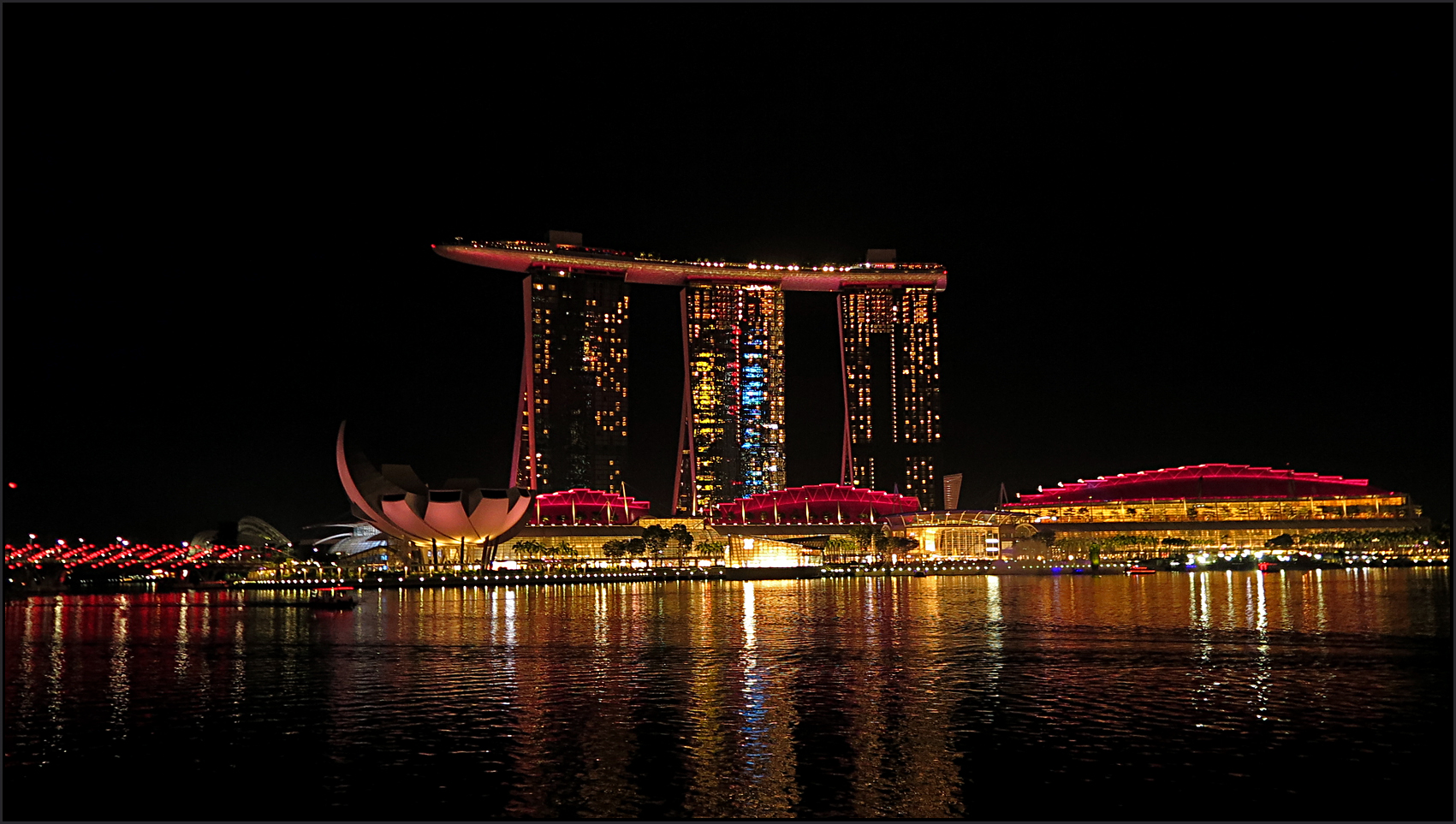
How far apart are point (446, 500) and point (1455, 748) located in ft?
299

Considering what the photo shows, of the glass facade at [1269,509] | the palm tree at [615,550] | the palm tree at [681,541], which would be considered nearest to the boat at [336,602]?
the palm tree at [615,550]

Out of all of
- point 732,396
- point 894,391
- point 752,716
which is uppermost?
point 894,391

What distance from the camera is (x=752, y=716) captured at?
26.2 meters

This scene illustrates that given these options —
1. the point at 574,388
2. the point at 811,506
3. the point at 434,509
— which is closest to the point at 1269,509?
the point at 811,506

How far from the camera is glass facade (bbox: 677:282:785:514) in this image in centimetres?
15262

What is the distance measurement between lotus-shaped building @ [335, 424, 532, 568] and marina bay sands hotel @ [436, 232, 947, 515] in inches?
1390

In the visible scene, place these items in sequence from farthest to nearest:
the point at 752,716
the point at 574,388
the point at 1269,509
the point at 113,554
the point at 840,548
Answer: the point at 574,388 < the point at 1269,509 < the point at 840,548 < the point at 113,554 < the point at 752,716

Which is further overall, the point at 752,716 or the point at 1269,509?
the point at 1269,509

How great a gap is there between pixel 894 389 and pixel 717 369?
23.2 metres

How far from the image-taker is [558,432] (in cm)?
14925

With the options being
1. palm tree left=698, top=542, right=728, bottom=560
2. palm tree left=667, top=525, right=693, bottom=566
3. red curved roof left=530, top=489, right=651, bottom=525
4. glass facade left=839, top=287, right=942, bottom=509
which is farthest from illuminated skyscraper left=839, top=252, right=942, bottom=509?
palm tree left=667, top=525, right=693, bottom=566

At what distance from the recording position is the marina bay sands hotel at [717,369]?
150 m

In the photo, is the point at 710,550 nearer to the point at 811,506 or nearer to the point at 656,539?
the point at 656,539

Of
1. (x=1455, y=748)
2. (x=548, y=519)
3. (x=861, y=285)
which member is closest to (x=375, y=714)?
(x=1455, y=748)
